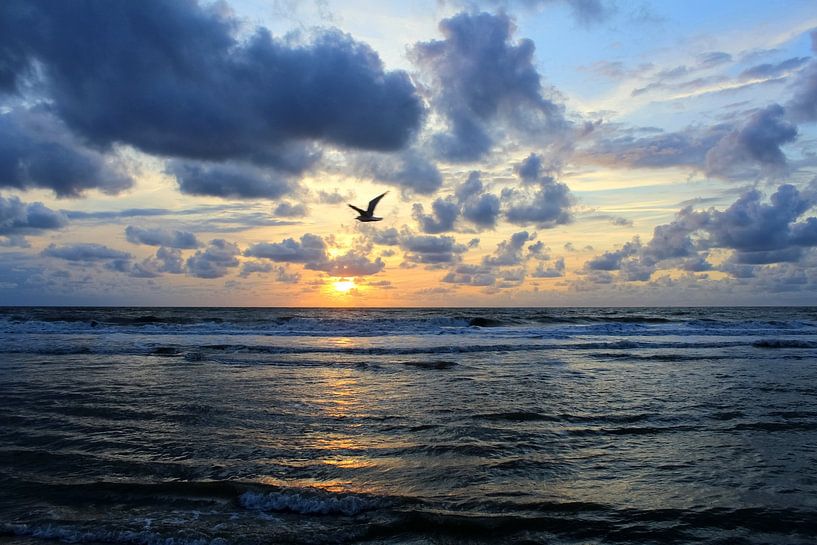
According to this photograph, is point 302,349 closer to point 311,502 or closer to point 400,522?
point 311,502

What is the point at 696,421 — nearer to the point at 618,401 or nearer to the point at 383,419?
the point at 618,401

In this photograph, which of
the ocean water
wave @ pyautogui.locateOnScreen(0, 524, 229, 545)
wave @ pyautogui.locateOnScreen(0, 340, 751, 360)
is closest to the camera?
wave @ pyautogui.locateOnScreen(0, 524, 229, 545)

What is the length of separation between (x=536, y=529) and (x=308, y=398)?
27.4 feet

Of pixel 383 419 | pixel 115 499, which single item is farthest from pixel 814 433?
pixel 115 499

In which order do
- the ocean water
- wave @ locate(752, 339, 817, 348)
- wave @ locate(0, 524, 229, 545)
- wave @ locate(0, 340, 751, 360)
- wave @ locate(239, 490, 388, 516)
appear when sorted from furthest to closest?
wave @ locate(752, 339, 817, 348), wave @ locate(0, 340, 751, 360), wave @ locate(239, 490, 388, 516), the ocean water, wave @ locate(0, 524, 229, 545)

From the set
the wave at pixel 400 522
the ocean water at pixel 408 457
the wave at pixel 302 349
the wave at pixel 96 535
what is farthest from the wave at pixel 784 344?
the wave at pixel 96 535

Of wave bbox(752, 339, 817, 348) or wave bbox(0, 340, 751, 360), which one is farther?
wave bbox(752, 339, 817, 348)

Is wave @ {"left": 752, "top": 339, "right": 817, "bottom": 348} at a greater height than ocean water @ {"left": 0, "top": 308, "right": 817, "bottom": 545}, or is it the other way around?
ocean water @ {"left": 0, "top": 308, "right": 817, "bottom": 545}

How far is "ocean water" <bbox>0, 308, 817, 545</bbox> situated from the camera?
555 cm

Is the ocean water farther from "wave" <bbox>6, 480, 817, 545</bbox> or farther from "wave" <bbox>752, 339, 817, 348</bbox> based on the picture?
"wave" <bbox>752, 339, 817, 348</bbox>

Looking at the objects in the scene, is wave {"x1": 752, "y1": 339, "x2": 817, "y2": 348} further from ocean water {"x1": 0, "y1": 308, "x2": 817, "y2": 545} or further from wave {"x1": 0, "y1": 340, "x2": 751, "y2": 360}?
ocean water {"x1": 0, "y1": 308, "x2": 817, "y2": 545}

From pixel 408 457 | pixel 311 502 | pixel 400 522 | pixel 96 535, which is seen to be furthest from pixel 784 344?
pixel 96 535

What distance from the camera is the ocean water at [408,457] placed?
555 centimetres

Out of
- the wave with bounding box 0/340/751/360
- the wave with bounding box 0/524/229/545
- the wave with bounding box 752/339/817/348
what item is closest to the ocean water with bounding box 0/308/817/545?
the wave with bounding box 0/524/229/545
